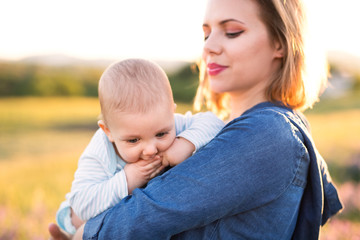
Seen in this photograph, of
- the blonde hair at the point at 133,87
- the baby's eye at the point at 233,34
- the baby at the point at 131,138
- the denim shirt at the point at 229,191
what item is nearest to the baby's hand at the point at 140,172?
the baby at the point at 131,138

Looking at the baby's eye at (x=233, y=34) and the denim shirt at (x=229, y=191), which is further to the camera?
the baby's eye at (x=233, y=34)

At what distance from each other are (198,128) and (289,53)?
77 centimetres

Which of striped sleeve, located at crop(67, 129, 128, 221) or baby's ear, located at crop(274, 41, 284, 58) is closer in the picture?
striped sleeve, located at crop(67, 129, 128, 221)

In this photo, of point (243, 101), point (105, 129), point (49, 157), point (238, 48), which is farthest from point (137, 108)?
point (49, 157)

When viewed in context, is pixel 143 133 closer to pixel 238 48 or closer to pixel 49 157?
pixel 238 48

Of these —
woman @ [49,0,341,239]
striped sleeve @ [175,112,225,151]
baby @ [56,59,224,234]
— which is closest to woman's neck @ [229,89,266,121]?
woman @ [49,0,341,239]

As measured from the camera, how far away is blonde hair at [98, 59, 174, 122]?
6.07 feet

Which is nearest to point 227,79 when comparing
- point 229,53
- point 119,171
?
point 229,53

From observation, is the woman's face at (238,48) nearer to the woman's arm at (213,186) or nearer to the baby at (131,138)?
the baby at (131,138)

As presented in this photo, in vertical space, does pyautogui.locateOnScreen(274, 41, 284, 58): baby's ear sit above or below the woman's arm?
above

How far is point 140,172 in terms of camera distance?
1878 millimetres

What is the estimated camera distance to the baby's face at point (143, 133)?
1852mm

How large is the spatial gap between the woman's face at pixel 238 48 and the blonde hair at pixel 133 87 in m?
0.47

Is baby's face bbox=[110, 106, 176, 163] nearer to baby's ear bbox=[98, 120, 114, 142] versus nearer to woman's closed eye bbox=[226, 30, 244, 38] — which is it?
baby's ear bbox=[98, 120, 114, 142]
